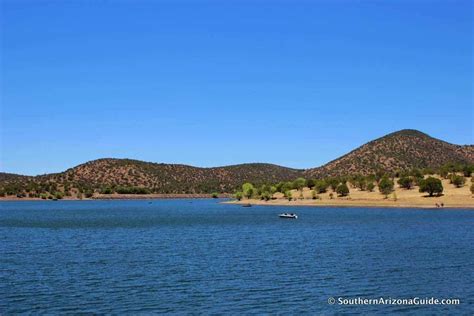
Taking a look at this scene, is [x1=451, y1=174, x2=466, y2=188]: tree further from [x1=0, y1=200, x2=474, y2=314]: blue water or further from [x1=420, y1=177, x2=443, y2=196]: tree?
[x1=0, y1=200, x2=474, y2=314]: blue water

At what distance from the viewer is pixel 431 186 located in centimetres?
18362

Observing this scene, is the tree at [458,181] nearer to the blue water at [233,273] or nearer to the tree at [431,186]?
the tree at [431,186]

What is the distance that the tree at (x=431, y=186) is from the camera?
600ft

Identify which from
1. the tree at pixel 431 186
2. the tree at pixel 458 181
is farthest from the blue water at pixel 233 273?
the tree at pixel 458 181

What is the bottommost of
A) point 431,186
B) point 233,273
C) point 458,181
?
point 233,273

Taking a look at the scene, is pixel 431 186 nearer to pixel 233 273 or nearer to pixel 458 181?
pixel 458 181

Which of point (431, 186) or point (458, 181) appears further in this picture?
point (458, 181)

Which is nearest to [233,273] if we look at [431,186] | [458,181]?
[431,186]

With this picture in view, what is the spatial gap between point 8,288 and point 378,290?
2677 cm

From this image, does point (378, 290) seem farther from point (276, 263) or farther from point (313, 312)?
point (276, 263)

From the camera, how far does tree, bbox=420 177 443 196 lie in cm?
18288

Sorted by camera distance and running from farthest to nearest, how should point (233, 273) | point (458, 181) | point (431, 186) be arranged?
point (458, 181)
point (431, 186)
point (233, 273)

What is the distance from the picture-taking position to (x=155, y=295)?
1592 inches

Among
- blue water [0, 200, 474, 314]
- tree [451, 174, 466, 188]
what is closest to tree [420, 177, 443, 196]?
tree [451, 174, 466, 188]
